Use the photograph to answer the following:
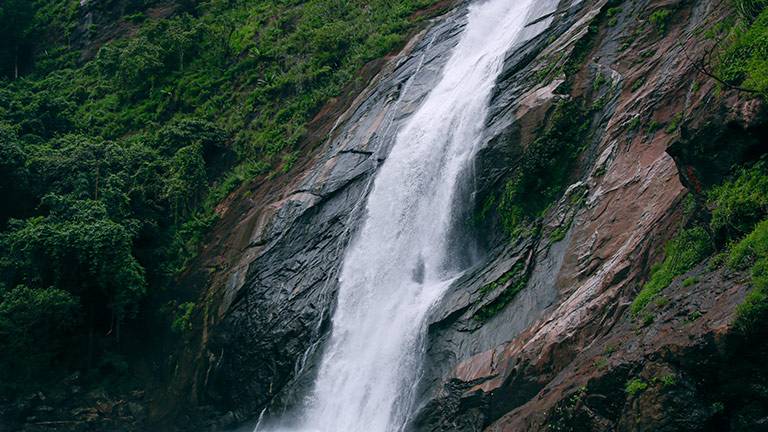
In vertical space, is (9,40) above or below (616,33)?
above

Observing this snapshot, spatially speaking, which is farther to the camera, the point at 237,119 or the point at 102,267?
the point at 237,119

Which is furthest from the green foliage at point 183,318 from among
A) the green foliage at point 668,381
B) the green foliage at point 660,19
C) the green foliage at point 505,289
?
the green foliage at point 668,381

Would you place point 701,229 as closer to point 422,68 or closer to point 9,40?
point 422,68

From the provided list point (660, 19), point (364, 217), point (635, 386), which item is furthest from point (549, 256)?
point (364, 217)

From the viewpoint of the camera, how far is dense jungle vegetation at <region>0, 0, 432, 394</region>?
2653 centimetres

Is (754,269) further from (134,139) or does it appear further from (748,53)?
(134,139)

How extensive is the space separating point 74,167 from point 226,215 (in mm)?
6843

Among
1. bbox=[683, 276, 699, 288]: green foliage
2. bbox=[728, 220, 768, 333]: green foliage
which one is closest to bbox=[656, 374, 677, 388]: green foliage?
bbox=[728, 220, 768, 333]: green foliage

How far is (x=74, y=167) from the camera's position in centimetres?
3045

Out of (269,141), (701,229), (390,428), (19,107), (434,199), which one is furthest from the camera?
(19,107)

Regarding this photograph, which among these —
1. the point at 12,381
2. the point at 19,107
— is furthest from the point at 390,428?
the point at 19,107

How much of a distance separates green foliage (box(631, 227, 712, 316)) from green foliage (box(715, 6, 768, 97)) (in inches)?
109

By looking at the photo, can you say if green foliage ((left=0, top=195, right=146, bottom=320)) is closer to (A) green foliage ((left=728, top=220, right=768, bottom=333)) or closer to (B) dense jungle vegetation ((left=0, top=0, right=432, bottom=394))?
(B) dense jungle vegetation ((left=0, top=0, right=432, bottom=394))

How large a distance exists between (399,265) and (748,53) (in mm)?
11965
